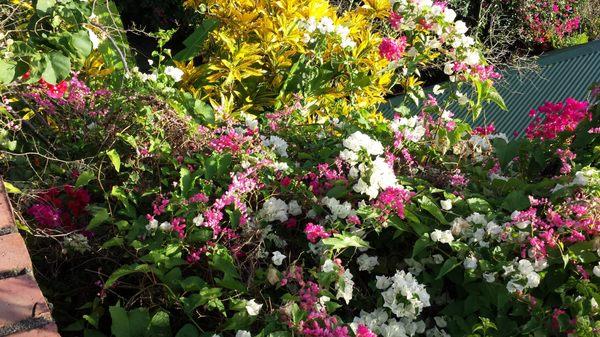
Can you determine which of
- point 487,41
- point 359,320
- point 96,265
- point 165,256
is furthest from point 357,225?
point 487,41

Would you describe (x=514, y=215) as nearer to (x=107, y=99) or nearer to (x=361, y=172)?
(x=361, y=172)

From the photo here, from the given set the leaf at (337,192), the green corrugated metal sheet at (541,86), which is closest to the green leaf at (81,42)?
the leaf at (337,192)

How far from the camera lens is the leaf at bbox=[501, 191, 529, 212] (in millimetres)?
1842

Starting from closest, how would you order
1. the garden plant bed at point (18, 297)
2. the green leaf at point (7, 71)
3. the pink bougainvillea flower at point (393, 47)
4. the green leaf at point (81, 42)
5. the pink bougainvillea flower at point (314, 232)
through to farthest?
the garden plant bed at point (18, 297) < the pink bougainvillea flower at point (314, 232) < the green leaf at point (7, 71) < the green leaf at point (81, 42) < the pink bougainvillea flower at point (393, 47)

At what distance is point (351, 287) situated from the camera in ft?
5.45

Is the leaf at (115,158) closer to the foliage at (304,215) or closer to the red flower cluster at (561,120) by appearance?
the foliage at (304,215)

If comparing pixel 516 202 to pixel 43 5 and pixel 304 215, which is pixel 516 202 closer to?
pixel 304 215

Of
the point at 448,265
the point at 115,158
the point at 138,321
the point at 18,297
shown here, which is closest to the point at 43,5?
the point at 115,158

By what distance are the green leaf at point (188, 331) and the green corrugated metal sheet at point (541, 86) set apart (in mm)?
3001

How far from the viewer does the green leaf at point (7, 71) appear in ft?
6.61

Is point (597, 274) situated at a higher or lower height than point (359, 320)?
higher

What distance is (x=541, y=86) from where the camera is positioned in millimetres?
4945

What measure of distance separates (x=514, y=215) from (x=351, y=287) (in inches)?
17.0

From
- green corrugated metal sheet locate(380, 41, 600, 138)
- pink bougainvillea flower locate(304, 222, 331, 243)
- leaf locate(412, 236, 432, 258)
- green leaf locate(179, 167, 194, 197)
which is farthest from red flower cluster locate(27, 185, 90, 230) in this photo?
green corrugated metal sheet locate(380, 41, 600, 138)
